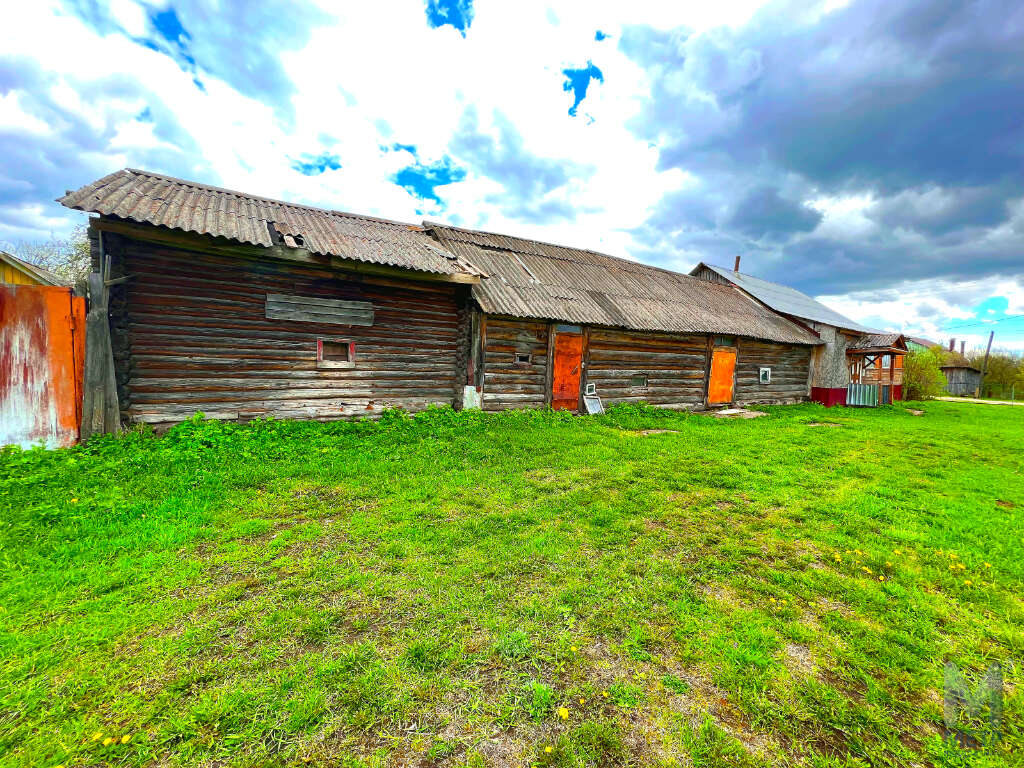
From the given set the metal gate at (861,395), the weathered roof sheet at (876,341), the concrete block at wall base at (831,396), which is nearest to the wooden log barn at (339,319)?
the concrete block at wall base at (831,396)

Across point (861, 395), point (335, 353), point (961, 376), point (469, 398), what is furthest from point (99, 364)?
point (961, 376)

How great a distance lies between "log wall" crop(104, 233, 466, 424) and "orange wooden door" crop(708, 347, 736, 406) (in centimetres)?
1046

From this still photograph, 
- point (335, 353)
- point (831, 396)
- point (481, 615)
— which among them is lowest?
point (481, 615)

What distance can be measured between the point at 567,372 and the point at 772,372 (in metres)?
11.4

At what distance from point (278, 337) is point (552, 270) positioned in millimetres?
9420

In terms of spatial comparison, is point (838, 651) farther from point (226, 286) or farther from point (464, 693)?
point (226, 286)

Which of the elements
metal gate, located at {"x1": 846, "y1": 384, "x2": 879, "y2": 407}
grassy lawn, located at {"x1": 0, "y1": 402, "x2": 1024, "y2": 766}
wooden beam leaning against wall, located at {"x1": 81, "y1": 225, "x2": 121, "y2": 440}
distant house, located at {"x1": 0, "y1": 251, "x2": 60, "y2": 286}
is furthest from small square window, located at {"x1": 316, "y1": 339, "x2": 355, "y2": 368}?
metal gate, located at {"x1": 846, "y1": 384, "x2": 879, "y2": 407}

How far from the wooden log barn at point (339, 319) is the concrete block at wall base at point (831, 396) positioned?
28.3ft

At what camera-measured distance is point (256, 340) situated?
854cm

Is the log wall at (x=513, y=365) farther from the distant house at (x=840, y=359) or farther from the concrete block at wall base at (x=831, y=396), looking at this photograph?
the concrete block at wall base at (x=831, y=396)

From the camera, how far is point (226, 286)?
324 inches

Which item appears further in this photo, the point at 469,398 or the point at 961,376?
the point at 961,376

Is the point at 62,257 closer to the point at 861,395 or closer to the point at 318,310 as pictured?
the point at 318,310

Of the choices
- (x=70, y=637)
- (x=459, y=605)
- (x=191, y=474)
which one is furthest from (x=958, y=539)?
(x=191, y=474)
